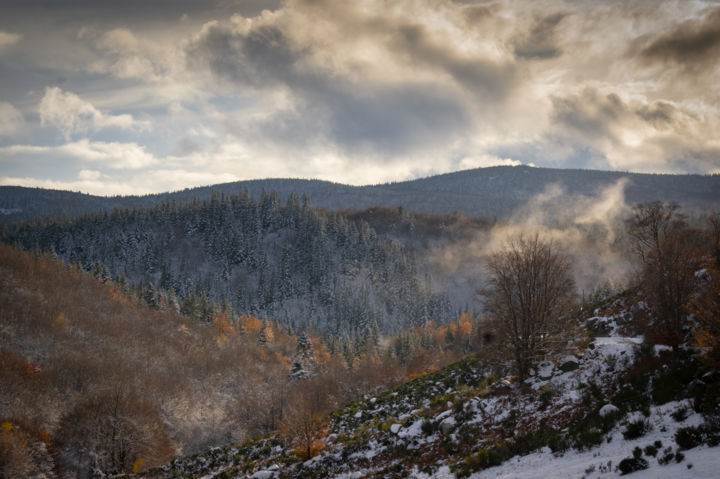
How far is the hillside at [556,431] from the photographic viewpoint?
10969 millimetres

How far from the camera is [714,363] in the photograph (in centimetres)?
1302

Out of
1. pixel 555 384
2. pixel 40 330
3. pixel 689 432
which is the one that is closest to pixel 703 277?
pixel 555 384

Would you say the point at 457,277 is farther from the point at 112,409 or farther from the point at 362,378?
the point at 112,409

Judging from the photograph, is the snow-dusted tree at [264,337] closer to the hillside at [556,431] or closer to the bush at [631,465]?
the hillside at [556,431]

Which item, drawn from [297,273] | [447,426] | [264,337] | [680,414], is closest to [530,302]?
[447,426]

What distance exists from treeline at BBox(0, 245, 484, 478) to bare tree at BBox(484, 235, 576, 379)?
14473 mm

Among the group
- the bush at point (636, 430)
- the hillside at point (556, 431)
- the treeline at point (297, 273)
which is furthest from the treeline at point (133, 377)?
the treeline at point (297, 273)

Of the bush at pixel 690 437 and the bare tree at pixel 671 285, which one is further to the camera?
the bare tree at pixel 671 285

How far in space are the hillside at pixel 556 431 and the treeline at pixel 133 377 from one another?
14.4 feet

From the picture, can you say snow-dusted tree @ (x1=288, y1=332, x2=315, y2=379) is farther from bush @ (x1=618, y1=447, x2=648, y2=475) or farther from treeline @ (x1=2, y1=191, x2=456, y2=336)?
bush @ (x1=618, y1=447, x2=648, y2=475)

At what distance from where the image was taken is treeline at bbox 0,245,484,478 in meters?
39.4

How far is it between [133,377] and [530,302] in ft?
209

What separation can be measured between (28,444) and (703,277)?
59.8m

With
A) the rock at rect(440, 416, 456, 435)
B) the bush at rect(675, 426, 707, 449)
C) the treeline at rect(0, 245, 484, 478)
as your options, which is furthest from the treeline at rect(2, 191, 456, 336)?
the bush at rect(675, 426, 707, 449)
